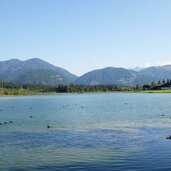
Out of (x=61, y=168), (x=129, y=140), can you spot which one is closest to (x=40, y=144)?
(x=129, y=140)

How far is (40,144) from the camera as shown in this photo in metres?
53.4

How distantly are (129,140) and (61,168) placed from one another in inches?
721

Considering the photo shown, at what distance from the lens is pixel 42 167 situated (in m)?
38.4

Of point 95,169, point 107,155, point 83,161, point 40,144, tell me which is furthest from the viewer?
point 40,144

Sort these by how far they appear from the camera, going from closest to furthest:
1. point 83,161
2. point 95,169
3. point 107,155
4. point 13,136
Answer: point 95,169, point 83,161, point 107,155, point 13,136

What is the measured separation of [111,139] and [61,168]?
1905cm

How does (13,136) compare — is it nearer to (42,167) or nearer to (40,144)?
(40,144)

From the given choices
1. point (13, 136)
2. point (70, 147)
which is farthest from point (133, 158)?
point (13, 136)

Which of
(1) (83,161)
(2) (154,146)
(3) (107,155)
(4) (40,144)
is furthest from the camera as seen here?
(4) (40,144)

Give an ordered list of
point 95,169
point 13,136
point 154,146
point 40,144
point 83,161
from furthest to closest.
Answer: point 13,136 < point 40,144 < point 154,146 < point 83,161 < point 95,169

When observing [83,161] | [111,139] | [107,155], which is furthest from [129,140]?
[83,161]

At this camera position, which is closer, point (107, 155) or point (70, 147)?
point (107, 155)

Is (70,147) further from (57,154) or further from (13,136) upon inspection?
(13,136)

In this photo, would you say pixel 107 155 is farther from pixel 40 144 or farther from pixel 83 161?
pixel 40 144
